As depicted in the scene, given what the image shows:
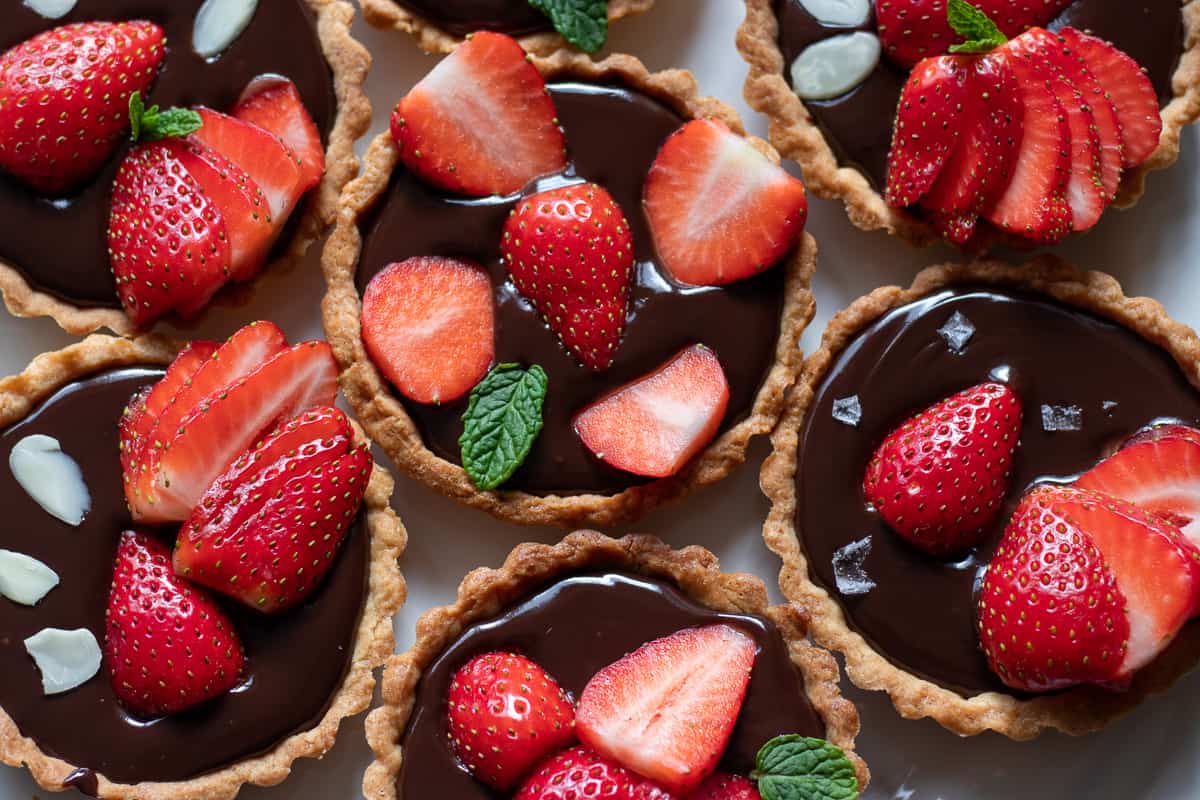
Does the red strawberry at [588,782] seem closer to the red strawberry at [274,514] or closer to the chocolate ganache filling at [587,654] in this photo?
the chocolate ganache filling at [587,654]

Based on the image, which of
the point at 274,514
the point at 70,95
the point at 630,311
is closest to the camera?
the point at 274,514

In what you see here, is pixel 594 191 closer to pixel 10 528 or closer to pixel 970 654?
pixel 970 654

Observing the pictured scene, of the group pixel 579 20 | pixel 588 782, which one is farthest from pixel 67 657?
pixel 579 20

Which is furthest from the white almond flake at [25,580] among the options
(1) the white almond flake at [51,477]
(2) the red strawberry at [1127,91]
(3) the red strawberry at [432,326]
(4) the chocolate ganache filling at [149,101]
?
(2) the red strawberry at [1127,91]

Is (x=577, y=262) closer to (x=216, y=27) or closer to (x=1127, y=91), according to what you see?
(x=216, y=27)

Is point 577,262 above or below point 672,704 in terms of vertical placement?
above

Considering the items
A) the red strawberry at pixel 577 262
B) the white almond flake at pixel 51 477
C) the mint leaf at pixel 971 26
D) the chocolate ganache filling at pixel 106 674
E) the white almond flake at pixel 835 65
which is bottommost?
the chocolate ganache filling at pixel 106 674

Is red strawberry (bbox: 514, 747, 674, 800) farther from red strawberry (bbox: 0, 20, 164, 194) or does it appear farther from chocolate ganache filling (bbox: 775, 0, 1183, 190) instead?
red strawberry (bbox: 0, 20, 164, 194)

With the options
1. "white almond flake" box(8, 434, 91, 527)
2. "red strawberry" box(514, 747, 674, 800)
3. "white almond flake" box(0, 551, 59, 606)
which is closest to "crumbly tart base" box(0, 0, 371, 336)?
"white almond flake" box(8, 434, 91, 527)
